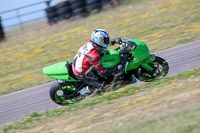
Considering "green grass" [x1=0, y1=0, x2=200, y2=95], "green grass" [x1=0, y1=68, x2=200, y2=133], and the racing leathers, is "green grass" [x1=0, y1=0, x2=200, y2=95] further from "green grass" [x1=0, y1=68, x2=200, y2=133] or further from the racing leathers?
"green grass" [x1=0, y1=68, x2=200, y2=133]

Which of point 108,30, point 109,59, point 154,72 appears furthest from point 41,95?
point 108,30

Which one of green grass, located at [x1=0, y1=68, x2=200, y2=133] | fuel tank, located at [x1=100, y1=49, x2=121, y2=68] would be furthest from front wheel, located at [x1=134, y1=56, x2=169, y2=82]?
fuel tank, located at [x1=100, y1=49, x2=121, y2=68]

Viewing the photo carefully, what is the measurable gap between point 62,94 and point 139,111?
8.29 feet

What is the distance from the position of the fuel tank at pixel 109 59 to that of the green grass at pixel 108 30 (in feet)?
10.9

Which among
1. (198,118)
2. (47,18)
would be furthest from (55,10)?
(198,118)

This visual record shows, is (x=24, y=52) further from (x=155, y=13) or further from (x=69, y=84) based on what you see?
(x=69, y=84)

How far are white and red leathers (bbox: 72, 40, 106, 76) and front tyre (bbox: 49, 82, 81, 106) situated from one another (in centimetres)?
52

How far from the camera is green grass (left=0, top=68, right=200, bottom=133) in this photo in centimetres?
407

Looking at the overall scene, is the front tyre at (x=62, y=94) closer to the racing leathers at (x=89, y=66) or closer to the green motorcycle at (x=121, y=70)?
the green motorcycle at (x=121, y=70)

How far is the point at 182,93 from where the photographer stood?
5.13 m

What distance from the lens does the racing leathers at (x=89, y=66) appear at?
6247mm

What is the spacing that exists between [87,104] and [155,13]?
944cm

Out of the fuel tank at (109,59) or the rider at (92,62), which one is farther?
the fuel tank at (109,59)

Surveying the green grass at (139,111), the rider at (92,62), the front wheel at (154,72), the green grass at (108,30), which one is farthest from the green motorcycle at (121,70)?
the green grass at (108,30)
